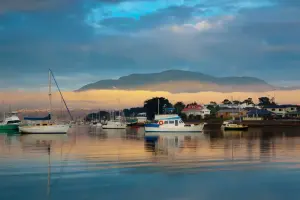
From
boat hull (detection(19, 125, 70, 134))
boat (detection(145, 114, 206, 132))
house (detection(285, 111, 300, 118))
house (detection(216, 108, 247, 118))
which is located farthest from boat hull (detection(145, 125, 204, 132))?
house (detection(285, 111, 300, 118))

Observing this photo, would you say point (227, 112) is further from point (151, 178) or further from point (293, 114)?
point (151, 178)

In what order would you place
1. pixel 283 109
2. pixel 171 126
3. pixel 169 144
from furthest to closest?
pixel 283 109 < pixel 171 126 < pixel 169 144

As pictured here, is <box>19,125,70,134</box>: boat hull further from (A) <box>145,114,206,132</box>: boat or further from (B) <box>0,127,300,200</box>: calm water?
(B) <box>0,127,300,200</box>: calm water

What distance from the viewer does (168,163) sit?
25.1 metres

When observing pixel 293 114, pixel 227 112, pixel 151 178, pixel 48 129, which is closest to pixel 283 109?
pixel 293 114

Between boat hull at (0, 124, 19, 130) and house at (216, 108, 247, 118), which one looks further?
house at (216, 108, 247, 118)

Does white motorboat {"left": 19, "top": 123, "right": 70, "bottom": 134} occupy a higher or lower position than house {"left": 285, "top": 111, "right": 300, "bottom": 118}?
lower

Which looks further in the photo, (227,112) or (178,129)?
(227,112)

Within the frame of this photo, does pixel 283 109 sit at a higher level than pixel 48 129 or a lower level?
higher

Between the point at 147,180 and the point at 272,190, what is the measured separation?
5.07 meters

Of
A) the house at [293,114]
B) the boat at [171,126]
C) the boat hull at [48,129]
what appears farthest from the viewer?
the house at [293,114]

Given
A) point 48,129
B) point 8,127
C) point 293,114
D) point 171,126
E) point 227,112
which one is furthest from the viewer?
point 227,112

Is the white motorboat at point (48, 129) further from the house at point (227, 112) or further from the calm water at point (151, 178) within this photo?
the house at point (227, 112)

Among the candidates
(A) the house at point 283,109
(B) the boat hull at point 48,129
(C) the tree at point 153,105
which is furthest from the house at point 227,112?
(B) the boat hull at point 48,129
